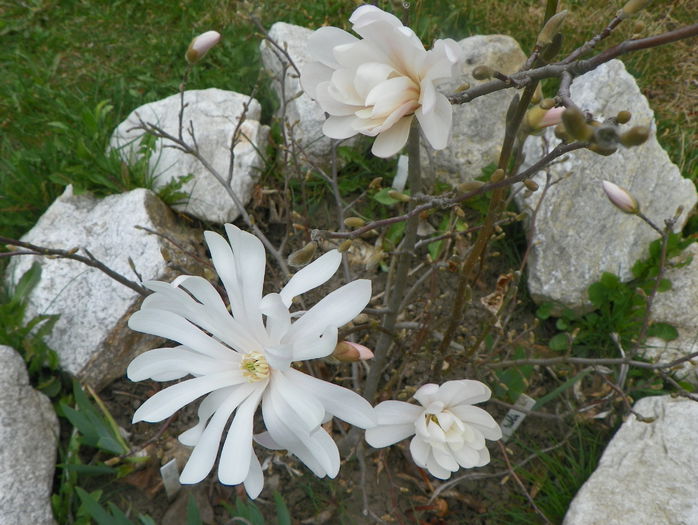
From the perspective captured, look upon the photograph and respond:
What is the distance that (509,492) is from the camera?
6.48 ft

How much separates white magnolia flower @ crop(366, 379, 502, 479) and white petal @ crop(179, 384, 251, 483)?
355 millimetres

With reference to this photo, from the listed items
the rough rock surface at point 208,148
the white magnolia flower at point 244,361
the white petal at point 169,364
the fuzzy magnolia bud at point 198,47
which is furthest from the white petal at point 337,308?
the rough rock surface at point 208,148

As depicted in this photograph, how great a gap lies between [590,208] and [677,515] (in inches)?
45.6

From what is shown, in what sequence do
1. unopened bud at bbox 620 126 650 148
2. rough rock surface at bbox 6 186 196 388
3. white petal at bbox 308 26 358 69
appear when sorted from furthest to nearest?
rough rock surface at bbox 6 186 196 388
white petal at bbox 308 26 358 69
unopened bud at bbox 620 126 650 148

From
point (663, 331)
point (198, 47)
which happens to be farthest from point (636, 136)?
point (663, 331)

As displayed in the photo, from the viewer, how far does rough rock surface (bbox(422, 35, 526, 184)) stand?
2580mm

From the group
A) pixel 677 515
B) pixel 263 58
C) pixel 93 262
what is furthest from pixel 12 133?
pixel 677 515

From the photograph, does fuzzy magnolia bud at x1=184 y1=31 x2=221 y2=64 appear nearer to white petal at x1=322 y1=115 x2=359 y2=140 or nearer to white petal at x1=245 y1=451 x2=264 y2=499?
white petal at x1=322 y1=115 x2=359 y2=140

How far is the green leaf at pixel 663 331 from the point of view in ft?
7.22

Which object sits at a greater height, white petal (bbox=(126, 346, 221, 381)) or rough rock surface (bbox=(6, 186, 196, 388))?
white petal (bbox=(126, 346, 221, 381))

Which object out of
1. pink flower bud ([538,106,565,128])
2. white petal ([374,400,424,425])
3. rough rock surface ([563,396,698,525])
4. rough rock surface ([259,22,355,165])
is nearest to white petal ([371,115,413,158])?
pink flower bud ([538,106,565,128])

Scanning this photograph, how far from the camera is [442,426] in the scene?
1366 millimetres

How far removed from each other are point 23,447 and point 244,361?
1.23 meters

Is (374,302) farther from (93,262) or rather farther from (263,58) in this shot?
Answer: (263,58)
